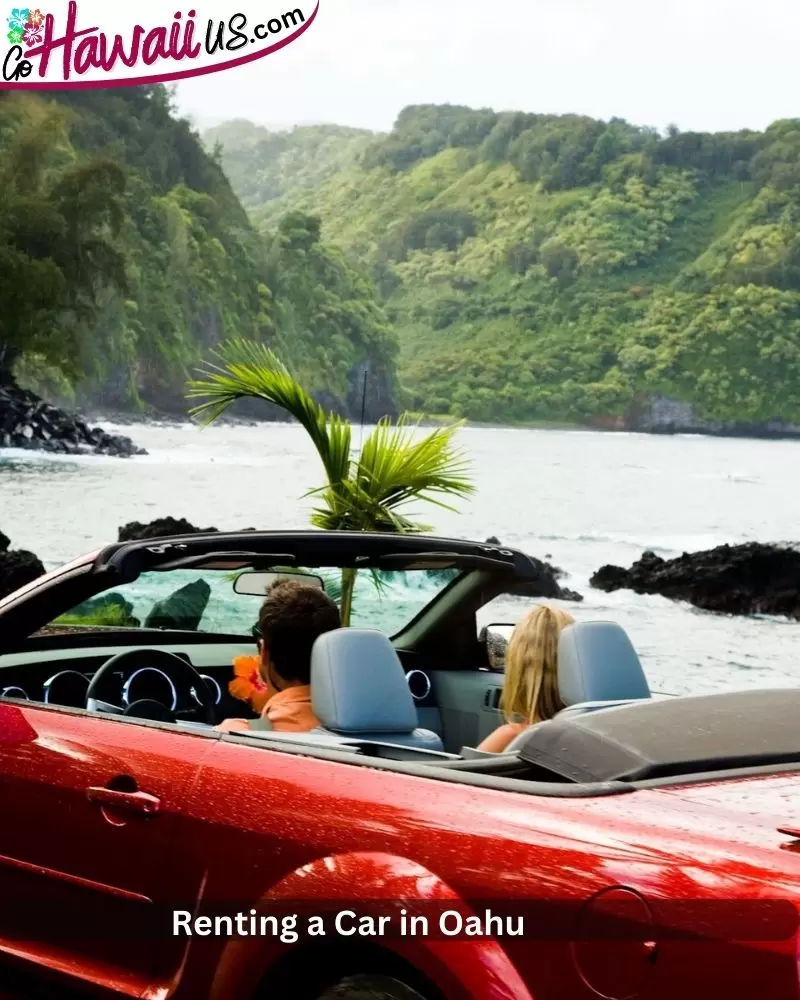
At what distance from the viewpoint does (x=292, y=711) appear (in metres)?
3.46

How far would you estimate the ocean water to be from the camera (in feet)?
60.8

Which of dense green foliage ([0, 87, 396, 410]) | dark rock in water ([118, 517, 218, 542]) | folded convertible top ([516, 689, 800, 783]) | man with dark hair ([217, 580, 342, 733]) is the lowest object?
dark rock in water ([118, 517, 218, 542])

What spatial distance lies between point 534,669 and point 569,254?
57.9ft

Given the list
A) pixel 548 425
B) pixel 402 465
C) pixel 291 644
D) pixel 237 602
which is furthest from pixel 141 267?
pixel 291 644

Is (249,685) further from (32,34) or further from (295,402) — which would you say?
(32,34)

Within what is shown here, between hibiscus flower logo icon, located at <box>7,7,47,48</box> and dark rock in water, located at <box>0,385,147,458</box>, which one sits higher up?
hibiscus flower logo icon, located at <box>7,7,47,48</box>

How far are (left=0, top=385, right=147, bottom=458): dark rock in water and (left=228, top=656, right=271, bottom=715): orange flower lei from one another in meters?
14.7

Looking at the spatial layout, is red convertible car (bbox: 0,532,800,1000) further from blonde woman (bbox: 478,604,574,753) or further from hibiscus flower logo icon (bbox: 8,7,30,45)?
hibiscus flower logo icon (bbox: 8,7,30,45)

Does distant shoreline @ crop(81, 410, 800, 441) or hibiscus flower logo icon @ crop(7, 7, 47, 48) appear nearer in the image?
hibiscus flower logo icon @ crop(7, 7, 47, 48)

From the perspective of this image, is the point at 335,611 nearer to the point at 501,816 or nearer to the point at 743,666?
the point at 501,816

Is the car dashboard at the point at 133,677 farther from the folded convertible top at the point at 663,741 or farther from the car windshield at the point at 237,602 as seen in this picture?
→ the folded convertible top at the point at 663,741

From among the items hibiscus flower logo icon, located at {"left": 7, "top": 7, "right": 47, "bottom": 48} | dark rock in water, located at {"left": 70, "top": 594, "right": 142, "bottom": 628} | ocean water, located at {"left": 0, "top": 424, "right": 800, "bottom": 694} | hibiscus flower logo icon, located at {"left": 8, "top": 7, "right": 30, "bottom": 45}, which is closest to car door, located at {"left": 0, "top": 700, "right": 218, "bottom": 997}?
dark rock in water, located at {"left": 70, "top": 594, "right": 142, "bottom": 628}

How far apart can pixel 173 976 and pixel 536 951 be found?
0.82 metres

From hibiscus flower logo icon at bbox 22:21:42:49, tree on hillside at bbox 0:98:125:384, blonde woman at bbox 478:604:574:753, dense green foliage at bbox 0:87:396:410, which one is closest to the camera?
blonde woman at bbox 478:604:574:753
